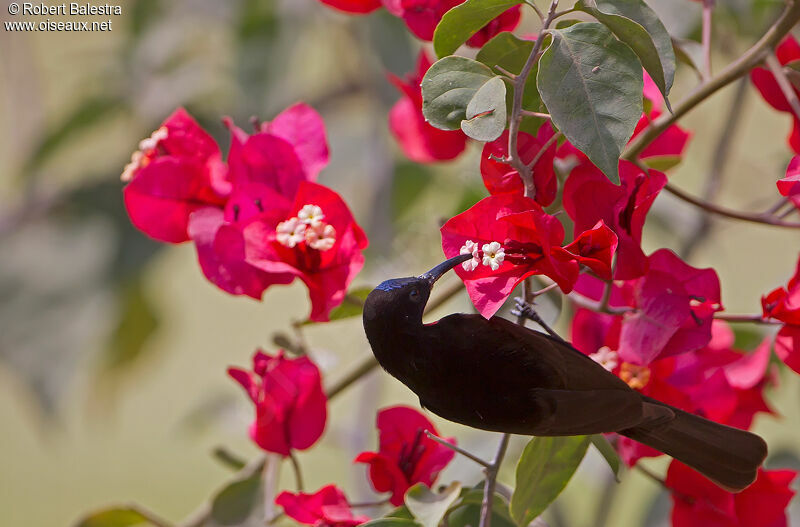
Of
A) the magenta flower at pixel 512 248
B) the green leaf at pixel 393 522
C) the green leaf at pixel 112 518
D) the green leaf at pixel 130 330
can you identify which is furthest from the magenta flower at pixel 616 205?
the green leaf at pixel 130 330

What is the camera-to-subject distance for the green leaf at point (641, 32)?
0.27 m

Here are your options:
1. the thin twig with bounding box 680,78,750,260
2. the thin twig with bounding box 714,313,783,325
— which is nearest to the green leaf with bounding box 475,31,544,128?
the thin twig with bounding box 714,313,783,325

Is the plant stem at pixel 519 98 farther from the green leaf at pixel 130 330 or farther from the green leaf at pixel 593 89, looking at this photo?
the green leaf at pixel 130 330

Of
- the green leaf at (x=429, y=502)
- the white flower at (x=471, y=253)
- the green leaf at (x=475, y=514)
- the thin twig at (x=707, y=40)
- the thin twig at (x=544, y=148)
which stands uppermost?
the thin twig at (x=707, y=40)

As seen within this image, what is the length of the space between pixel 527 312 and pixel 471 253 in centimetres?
5

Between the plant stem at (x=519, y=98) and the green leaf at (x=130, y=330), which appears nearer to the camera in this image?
the plant stem at (x=519, y=98)

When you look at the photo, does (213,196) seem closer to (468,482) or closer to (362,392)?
(468,482)

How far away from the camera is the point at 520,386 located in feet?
1.09

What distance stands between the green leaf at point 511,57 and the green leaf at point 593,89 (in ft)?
0.09

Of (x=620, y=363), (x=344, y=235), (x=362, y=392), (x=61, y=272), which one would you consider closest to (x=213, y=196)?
(x=344, y=235)

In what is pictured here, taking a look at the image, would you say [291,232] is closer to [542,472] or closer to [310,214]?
[310,214]

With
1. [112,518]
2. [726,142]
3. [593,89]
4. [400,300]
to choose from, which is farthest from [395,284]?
[726,142]

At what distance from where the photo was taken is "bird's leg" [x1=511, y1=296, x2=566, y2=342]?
34 cm

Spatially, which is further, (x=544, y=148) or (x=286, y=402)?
(x=286, y=402)
